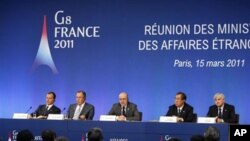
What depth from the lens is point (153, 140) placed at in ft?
25.9

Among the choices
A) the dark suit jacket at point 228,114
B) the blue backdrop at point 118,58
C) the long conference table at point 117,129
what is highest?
the blue backdrop at point 118,58

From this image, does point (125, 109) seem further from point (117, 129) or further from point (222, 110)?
point (222, 110)

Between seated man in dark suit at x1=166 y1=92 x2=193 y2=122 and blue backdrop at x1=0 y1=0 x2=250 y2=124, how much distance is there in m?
1.21

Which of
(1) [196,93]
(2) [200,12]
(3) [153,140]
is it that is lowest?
(3) [153,140]

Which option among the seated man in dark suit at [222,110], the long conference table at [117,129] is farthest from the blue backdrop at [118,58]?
the long conference table at [117,129]

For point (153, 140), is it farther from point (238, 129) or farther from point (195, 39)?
point (195, 39)

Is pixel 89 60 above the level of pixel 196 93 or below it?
above

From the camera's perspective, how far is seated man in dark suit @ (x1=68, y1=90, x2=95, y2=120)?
9.51m

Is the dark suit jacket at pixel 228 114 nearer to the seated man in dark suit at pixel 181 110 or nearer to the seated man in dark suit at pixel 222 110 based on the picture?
the seated man in dark suit at pixel 222 110

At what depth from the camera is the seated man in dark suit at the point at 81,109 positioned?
31.2 feet

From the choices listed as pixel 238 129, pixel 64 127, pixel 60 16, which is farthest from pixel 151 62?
pixel 238 129

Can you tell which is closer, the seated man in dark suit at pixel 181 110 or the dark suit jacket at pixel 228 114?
the dark suit jacket at pixel 228 114

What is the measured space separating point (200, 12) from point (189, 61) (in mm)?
929

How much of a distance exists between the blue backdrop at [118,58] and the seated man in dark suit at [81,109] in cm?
120
